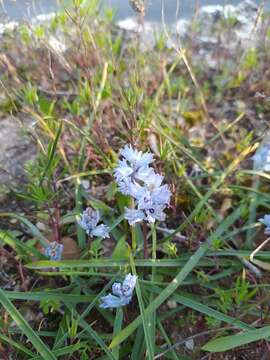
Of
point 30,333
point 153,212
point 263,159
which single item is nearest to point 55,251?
point 30,333

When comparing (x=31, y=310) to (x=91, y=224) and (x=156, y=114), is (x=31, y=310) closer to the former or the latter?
(x=91, y=224)

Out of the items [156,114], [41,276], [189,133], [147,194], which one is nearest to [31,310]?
[41,276]

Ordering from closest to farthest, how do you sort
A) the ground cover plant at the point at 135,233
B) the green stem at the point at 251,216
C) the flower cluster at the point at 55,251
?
the ground cover plant at the point at 135,233
the flower cluster at the point at 55,251
the green stem at the point at 251,216

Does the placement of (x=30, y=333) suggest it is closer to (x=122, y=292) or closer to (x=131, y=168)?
(x=122, y=292)

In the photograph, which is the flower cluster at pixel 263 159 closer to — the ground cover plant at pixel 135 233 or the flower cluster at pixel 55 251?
the ground cover plant at pixel 135 233

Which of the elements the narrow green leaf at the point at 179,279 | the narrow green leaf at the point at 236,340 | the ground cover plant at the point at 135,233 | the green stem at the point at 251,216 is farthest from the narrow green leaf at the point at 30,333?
the green stem at the point at 251,216

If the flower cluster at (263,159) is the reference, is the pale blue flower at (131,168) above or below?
above

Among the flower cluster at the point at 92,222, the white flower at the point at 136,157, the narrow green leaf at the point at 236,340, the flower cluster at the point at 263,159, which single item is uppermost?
the white flower at the point at 136,157

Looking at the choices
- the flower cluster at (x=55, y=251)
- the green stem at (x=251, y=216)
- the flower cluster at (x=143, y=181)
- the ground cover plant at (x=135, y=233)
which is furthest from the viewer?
the green stem at (x=251, y=216)
